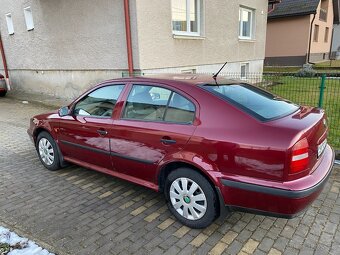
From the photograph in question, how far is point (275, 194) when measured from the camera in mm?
2295

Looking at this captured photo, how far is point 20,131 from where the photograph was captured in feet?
22.7

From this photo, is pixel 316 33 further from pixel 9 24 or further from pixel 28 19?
pixel 9 24

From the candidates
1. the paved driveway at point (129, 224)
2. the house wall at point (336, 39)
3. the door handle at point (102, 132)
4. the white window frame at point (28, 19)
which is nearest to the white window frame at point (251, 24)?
the white window frame at point (28, 19)

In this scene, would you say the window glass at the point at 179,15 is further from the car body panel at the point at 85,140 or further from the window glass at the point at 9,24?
the window glass at the point at 9,24

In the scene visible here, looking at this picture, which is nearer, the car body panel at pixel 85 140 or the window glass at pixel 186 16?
the car body panel at pixel 85 140

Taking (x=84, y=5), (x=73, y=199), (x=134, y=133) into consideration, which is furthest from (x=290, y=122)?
(x=84, y=5)

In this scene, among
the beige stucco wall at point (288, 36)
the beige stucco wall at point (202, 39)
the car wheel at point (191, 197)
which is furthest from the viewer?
the beige stucco wall at point (288, 36)

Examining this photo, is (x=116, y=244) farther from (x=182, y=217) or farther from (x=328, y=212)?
(x=328, y=212)

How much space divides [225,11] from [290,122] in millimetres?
9159

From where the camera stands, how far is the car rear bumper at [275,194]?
2.27 metres

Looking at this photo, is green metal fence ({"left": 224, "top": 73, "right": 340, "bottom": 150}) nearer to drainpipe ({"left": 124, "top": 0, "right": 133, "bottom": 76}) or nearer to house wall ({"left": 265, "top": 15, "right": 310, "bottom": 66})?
drainpipe ({"left": 124, "top": 0, "right": 133, "bottom": 76})

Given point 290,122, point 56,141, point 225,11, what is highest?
point 225,11

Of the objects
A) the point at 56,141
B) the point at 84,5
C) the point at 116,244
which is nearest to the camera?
the point at 116,244

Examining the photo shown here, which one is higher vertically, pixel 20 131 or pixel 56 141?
pixel 56 141
